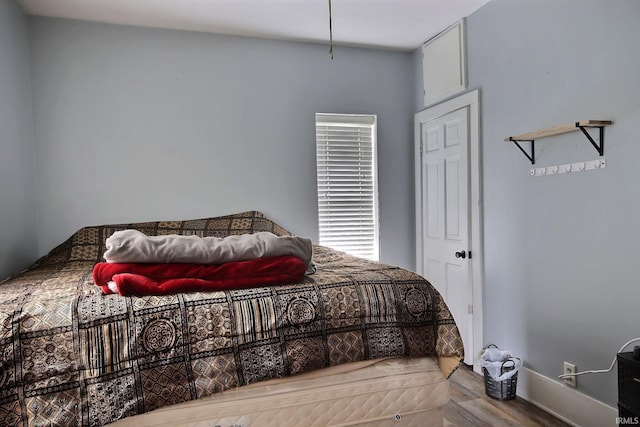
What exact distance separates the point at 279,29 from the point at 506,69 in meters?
1.59

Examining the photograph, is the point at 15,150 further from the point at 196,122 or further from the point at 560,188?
the point at 560,188

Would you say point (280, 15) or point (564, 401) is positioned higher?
point (280, 15)

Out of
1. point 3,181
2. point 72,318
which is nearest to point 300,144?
point 3,181

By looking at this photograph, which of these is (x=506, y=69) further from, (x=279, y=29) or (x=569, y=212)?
(x=279, y=29)

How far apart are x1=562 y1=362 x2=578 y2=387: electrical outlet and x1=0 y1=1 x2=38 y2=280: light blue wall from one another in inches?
119

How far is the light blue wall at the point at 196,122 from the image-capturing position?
302cm

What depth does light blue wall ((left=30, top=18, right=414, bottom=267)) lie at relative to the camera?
3.02 metres

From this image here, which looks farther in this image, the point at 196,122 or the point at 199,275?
the point at 196,122

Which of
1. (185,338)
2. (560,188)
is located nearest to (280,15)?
(560,188)

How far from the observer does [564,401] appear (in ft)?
7.64

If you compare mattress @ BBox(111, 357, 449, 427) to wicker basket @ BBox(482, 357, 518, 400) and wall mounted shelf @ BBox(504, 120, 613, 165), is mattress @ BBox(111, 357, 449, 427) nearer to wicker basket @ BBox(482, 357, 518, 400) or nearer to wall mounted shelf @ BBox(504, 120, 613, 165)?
wicker basket @ BBox(482, 357, 518, 400)

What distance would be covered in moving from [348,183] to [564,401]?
2073 mm

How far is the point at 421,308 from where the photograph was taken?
5.67 ft

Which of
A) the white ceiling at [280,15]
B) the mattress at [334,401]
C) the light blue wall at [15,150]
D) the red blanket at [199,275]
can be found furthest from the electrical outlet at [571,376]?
the light blue wall at [15,150]
